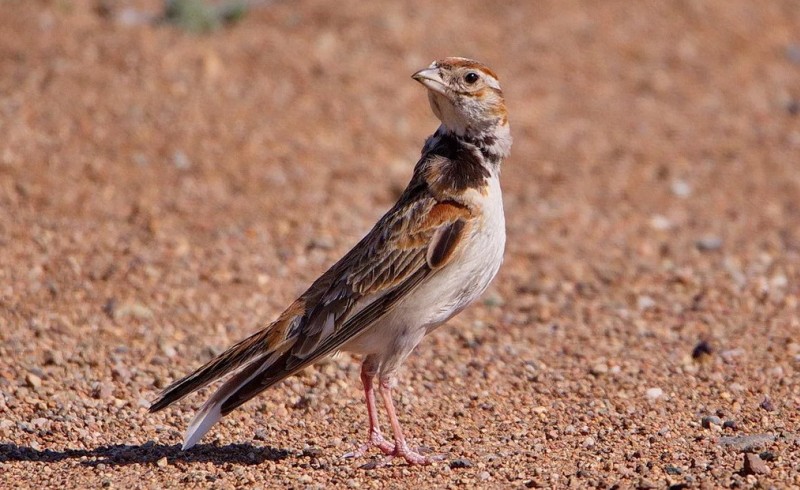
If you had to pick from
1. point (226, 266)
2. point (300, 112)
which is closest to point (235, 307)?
point (226, 266)

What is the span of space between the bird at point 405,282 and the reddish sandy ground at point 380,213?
0.47 meters

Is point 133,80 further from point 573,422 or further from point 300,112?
point 573,422

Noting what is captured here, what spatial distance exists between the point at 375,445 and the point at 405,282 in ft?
3.32

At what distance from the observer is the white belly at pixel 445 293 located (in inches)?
279

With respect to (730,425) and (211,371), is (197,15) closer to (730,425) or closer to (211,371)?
(211,371)

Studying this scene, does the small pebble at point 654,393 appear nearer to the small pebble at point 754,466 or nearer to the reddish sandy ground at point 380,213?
the reddish sandy ground at point 380,213

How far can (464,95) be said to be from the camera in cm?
746

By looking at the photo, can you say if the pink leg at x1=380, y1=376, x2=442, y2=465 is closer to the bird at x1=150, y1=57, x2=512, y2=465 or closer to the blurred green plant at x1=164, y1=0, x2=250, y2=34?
the bird at x1=150, y1=57, x2=512, y2=465

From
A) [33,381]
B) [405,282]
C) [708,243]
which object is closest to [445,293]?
[405,282]

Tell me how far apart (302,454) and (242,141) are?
254 inches

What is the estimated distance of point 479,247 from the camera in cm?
709

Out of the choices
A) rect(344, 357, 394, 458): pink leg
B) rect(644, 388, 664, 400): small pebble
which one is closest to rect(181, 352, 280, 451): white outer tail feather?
rect(344, 357, 394, 458): pink leg

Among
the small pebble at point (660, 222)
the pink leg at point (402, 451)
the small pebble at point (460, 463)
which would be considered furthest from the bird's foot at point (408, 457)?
the small pebble at point (660, 222)

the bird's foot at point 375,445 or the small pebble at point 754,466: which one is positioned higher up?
the bird's foot at point 375,445
